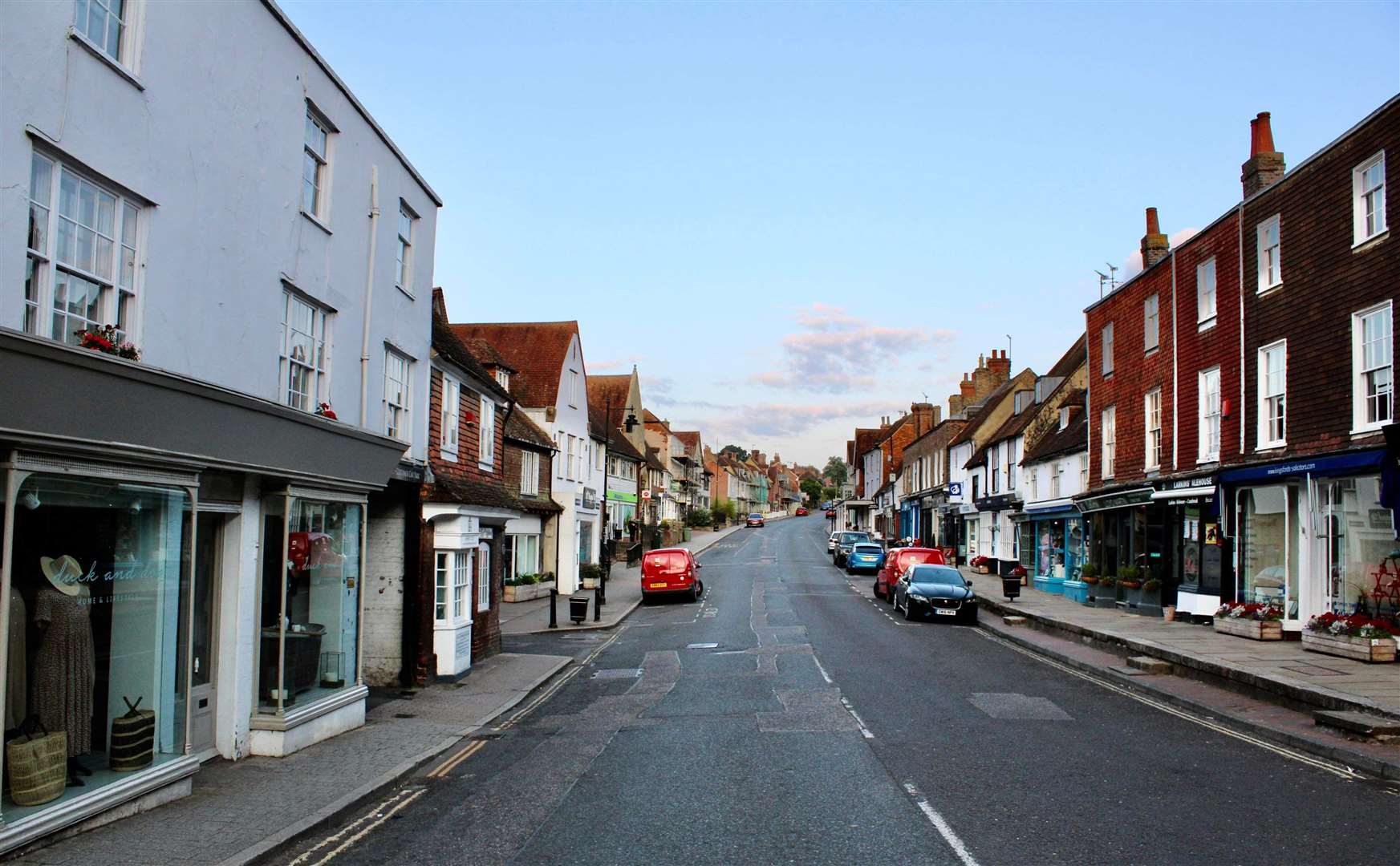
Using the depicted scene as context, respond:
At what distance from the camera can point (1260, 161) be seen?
21.4 meters

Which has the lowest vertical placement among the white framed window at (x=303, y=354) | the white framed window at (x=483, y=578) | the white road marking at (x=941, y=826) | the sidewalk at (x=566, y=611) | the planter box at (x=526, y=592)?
the sidewalk at (x=566, y=611)

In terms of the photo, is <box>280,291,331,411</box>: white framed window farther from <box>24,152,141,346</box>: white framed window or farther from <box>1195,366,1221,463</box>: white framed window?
<box>1195,366,1221,463</box>: white framed window

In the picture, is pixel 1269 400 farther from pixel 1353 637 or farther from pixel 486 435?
pixel 486 435

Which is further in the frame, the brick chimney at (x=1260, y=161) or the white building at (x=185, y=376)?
the brick chimney at (x=1260, y=161)

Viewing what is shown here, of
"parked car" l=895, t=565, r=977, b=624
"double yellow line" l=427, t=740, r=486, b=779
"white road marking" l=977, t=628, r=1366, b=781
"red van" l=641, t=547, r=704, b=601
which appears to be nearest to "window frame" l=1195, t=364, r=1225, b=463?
"parked car" l=895, t=565, r=977, b=624

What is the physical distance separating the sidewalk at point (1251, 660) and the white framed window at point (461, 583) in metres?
12.1

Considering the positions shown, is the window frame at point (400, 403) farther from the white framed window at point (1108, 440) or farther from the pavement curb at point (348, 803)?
the white framed window at point (1108, 440)

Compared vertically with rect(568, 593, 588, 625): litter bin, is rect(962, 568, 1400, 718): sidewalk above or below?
above

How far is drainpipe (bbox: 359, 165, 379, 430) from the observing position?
14.4 m

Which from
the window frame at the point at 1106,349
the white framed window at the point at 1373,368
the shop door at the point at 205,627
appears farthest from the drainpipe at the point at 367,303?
the window frame at the point at 1106,349

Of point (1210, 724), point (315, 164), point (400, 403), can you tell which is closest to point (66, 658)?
point (315, 164)

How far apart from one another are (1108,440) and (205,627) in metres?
25.7

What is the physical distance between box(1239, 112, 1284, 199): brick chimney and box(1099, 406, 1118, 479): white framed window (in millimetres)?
8362

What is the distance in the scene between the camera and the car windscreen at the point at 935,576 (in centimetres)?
2658
